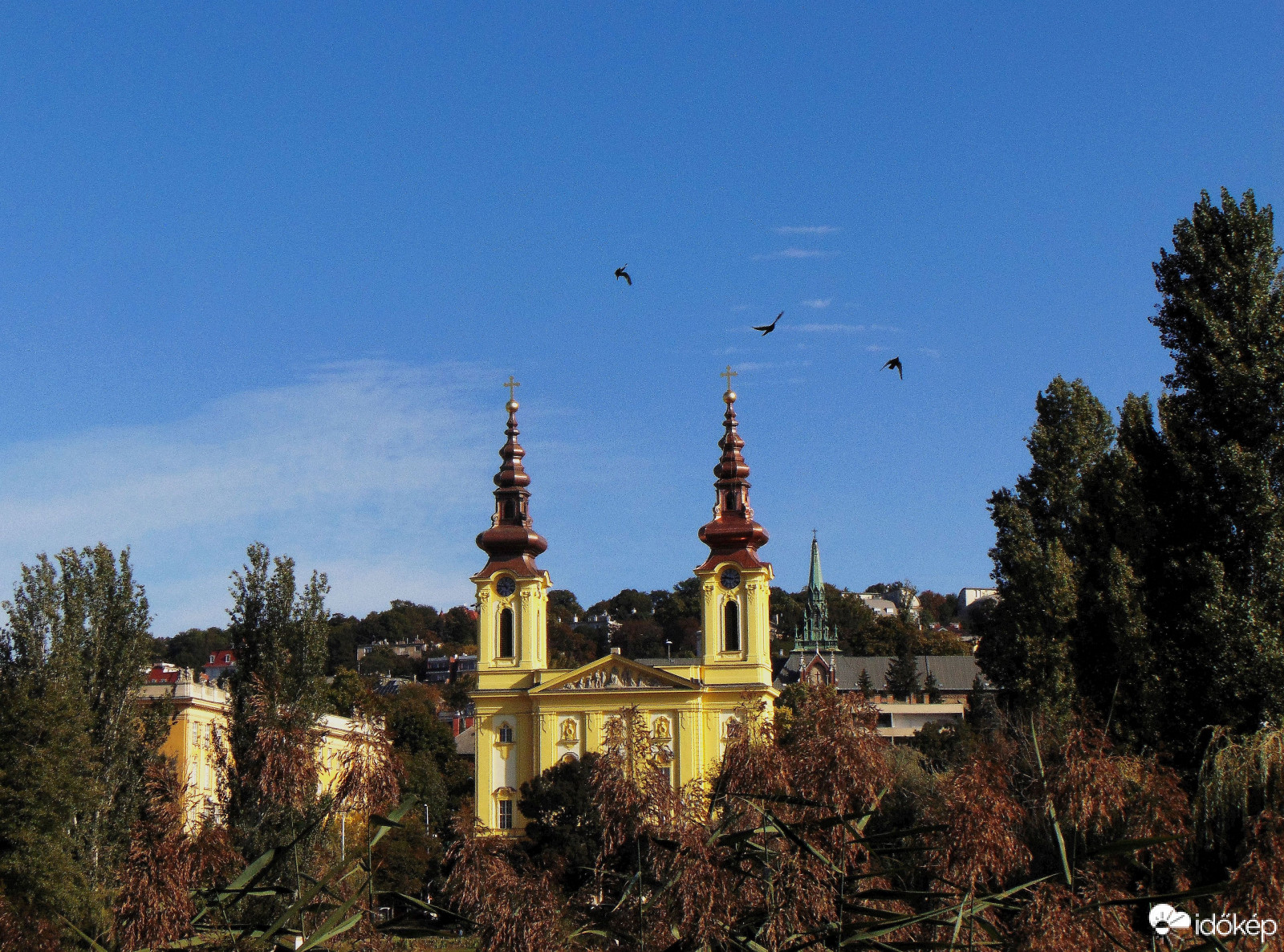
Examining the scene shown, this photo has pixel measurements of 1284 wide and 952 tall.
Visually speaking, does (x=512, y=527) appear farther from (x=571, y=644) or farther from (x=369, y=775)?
(x=571, y=644)

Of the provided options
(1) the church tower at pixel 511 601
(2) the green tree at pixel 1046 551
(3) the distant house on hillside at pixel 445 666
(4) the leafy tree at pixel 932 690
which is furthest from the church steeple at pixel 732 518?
(3) the distant house on hillside at pixel 445 666

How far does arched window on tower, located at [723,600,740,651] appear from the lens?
6656cm

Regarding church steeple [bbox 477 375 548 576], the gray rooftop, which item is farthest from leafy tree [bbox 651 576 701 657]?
church steeple [bbox 477 375 548 576]

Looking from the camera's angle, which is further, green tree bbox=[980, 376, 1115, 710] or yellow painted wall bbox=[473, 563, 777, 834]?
yellow painted wall bbox=[473, 563, 777, 834]

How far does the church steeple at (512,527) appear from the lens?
6781cm

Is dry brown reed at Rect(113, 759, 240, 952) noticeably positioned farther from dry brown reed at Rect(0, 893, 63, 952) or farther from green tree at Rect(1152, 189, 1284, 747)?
green tree at Rect(1152, 189, 1284, 747)

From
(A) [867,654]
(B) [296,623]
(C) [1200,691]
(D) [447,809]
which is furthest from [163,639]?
(C) [1200,691]

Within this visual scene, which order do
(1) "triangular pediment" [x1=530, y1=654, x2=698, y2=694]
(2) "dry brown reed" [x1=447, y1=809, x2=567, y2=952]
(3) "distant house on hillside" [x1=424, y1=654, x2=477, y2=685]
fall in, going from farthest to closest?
(3) "distant house on hillside" [x1=424, y1=654, x2=477, y2=685] < (1) "triangular pediment" [x1=530, y1=654, x2=698, y2=694] < (2) "dry brown reed" [x1=447, y1=809, x2=567, y2=952]

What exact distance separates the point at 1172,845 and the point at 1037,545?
67.1 feet

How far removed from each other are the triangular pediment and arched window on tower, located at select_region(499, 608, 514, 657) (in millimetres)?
2727

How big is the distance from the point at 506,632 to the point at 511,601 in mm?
1480

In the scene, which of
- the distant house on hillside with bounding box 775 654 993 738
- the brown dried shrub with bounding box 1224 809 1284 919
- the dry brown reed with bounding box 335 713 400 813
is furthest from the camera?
the distant house on hillside with bounding box 775 654 993 738

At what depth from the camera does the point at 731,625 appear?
219 feet

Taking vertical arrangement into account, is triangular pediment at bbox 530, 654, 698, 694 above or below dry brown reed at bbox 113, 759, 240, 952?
above
